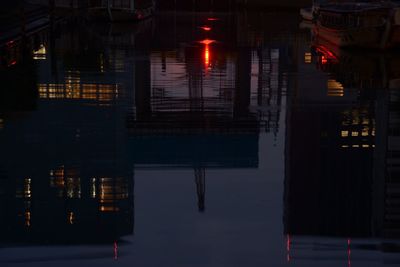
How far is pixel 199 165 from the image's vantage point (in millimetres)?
15031

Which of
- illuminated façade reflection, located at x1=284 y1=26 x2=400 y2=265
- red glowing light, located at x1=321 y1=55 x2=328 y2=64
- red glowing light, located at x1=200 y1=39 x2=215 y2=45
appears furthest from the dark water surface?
red glowing light, located at x1=200 y1=39 x2=215 y2=45

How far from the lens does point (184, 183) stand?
13.5 metres

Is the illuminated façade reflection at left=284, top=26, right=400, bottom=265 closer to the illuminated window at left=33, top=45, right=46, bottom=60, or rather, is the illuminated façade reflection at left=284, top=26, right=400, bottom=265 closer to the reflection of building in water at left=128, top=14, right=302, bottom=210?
the reflection of building in water at left=128, top=14, right=302, bottom=210

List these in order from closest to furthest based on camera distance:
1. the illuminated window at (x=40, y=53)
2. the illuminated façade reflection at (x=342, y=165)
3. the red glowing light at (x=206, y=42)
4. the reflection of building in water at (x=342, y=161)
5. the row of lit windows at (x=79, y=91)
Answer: the illuminated façade reflection at (x=342, y=165), the reflection of building in water at (x=342, y=161), the row of lit windows at (x=79, y=91), the illuminated window at (x=40, y=53), the red glowing light at (x=206, y=42)

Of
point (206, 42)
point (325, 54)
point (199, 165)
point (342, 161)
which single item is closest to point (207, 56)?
point (325, 54)

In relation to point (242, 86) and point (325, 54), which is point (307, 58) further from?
point (242, 86)

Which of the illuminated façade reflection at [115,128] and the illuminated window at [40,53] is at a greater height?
the illuminated window at [40,53]

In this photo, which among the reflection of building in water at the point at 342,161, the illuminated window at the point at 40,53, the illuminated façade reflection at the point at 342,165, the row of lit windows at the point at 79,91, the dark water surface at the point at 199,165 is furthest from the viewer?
the illuminated window at the point at 40,53

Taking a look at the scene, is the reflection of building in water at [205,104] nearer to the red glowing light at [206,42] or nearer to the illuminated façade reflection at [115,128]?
the illuminated façade reflection at [115,128]

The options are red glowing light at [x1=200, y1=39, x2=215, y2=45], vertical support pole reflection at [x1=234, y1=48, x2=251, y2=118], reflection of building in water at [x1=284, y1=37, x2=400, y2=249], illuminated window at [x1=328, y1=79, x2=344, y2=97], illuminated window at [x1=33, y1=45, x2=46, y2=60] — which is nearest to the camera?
reflection of building in water at [x1=284, y1=37, x2=400, y2=249]

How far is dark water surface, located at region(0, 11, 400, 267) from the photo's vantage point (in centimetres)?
986

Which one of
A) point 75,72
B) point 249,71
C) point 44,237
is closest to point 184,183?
point 44,237

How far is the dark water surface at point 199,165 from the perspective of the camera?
9.86 metres

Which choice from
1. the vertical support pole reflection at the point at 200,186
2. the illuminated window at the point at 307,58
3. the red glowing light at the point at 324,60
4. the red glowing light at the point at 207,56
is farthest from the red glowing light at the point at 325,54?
the vertical support pole reflection at the point at 200,186
